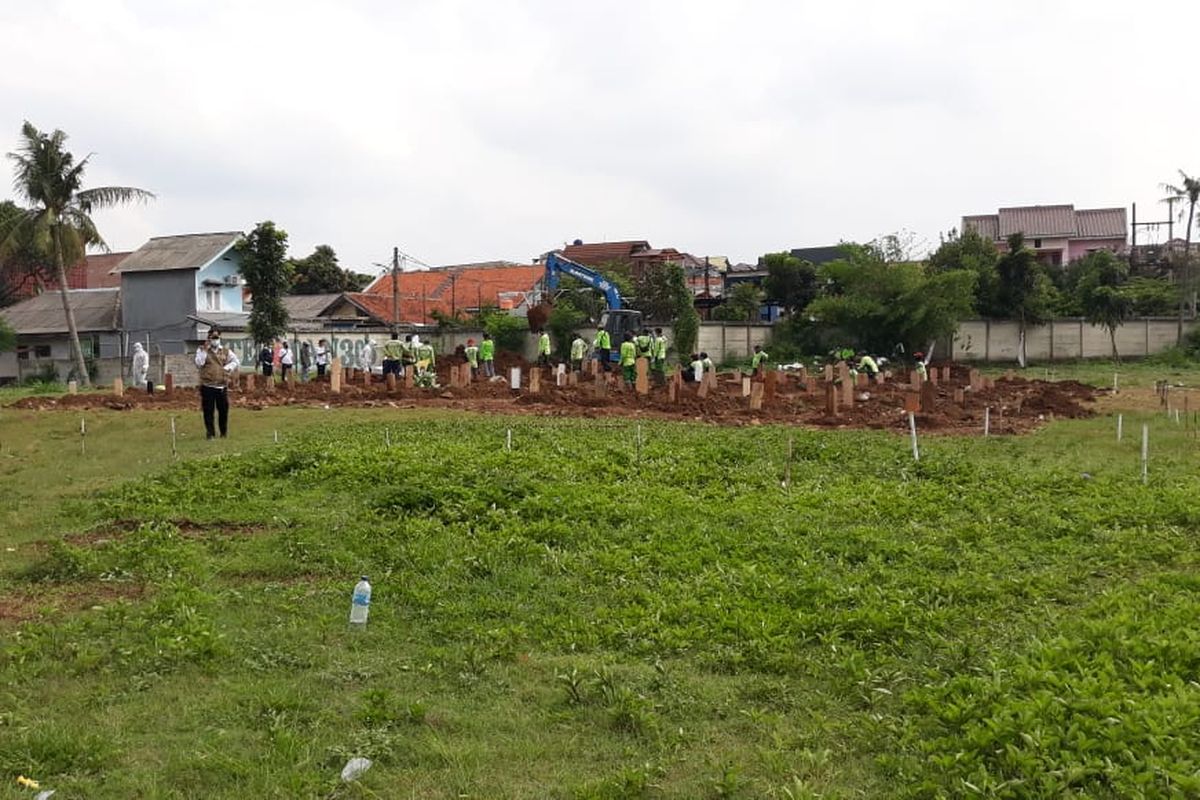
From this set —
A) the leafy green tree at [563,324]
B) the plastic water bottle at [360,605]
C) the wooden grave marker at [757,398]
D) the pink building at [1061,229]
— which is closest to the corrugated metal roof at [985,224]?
the pink building at [1061,229]

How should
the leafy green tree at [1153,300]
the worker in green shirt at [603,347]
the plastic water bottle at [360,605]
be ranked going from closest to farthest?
1. the plastic water bottle at [360,605]
2. the worker in green shirt at [603,347]
3. the leafy green tree at [1153,300]

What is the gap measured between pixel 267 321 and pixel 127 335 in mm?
10585

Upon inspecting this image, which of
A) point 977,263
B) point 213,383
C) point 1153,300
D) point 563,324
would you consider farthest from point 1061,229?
point 213,383

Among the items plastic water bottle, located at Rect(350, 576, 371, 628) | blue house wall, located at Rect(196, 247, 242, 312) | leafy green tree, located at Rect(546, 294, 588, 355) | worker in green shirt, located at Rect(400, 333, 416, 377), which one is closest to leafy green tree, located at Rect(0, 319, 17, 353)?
blue house wall, located at Rect(196, 247, 242, 312)

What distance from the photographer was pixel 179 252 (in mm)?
38906

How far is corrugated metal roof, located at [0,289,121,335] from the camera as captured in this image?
39.2m

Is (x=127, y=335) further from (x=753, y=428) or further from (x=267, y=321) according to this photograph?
(x=753, y=428)

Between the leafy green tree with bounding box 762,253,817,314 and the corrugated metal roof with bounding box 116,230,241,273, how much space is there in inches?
861

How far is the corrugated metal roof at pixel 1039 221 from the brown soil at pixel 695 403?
3847cm

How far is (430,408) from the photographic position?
20.3 meters

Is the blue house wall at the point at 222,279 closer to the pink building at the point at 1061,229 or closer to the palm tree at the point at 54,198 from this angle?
the palm tree at the point at 54,198

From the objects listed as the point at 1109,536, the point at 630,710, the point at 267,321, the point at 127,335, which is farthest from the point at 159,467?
the point at 127,335

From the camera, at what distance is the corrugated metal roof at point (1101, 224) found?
60.6m

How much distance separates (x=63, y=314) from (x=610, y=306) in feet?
71.4
